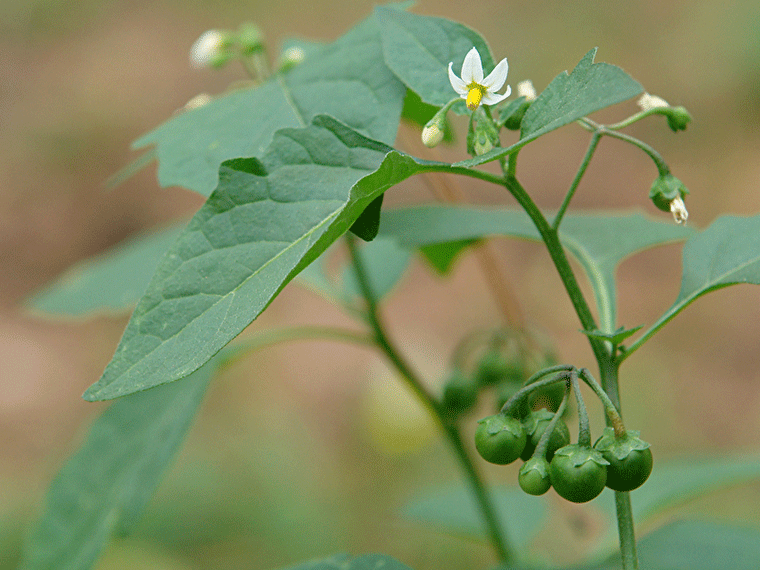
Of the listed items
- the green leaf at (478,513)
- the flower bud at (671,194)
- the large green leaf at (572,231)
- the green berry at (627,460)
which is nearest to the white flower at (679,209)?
the flower bud at (671,194)

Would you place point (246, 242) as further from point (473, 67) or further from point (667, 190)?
point (667, 190)

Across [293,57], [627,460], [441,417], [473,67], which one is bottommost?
[627,460]

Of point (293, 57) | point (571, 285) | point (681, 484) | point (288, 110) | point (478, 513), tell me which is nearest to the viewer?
→ point (571, 285)

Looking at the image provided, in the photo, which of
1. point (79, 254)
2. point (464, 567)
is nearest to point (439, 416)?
point (464, 567)

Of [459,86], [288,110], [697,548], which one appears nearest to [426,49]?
[459,86]

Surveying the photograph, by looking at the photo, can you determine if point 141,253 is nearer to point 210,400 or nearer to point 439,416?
point 439,416

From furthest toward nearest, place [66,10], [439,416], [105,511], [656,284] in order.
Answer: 1. [66,10]
2. [656,284]
3. [439,416]
4. [105,511]
